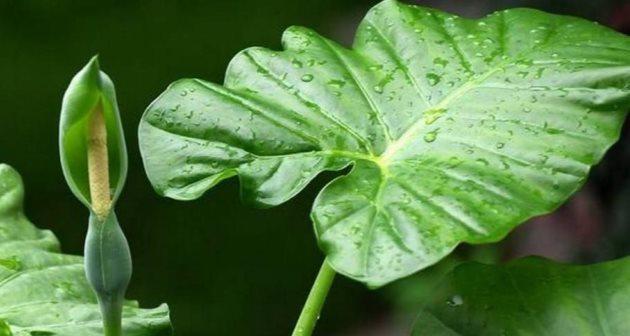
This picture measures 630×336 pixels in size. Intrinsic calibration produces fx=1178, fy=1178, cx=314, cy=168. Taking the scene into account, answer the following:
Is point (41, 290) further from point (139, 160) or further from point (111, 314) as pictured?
point (139, 160)

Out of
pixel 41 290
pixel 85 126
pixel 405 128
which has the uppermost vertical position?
pixel 85 126

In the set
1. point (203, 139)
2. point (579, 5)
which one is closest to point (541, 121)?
point (203, 139)

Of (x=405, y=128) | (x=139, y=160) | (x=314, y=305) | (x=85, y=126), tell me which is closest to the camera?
(x=85, y=126)

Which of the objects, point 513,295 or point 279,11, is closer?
point 513,295

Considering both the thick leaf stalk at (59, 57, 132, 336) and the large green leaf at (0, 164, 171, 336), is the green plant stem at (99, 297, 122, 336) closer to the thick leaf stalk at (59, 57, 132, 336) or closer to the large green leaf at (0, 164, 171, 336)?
the thick leaf stalk at (59, 57, 132, 336)

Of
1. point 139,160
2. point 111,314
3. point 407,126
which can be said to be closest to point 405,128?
point 407,126

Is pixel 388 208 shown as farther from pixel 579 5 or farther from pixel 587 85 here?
pixel 579 5
